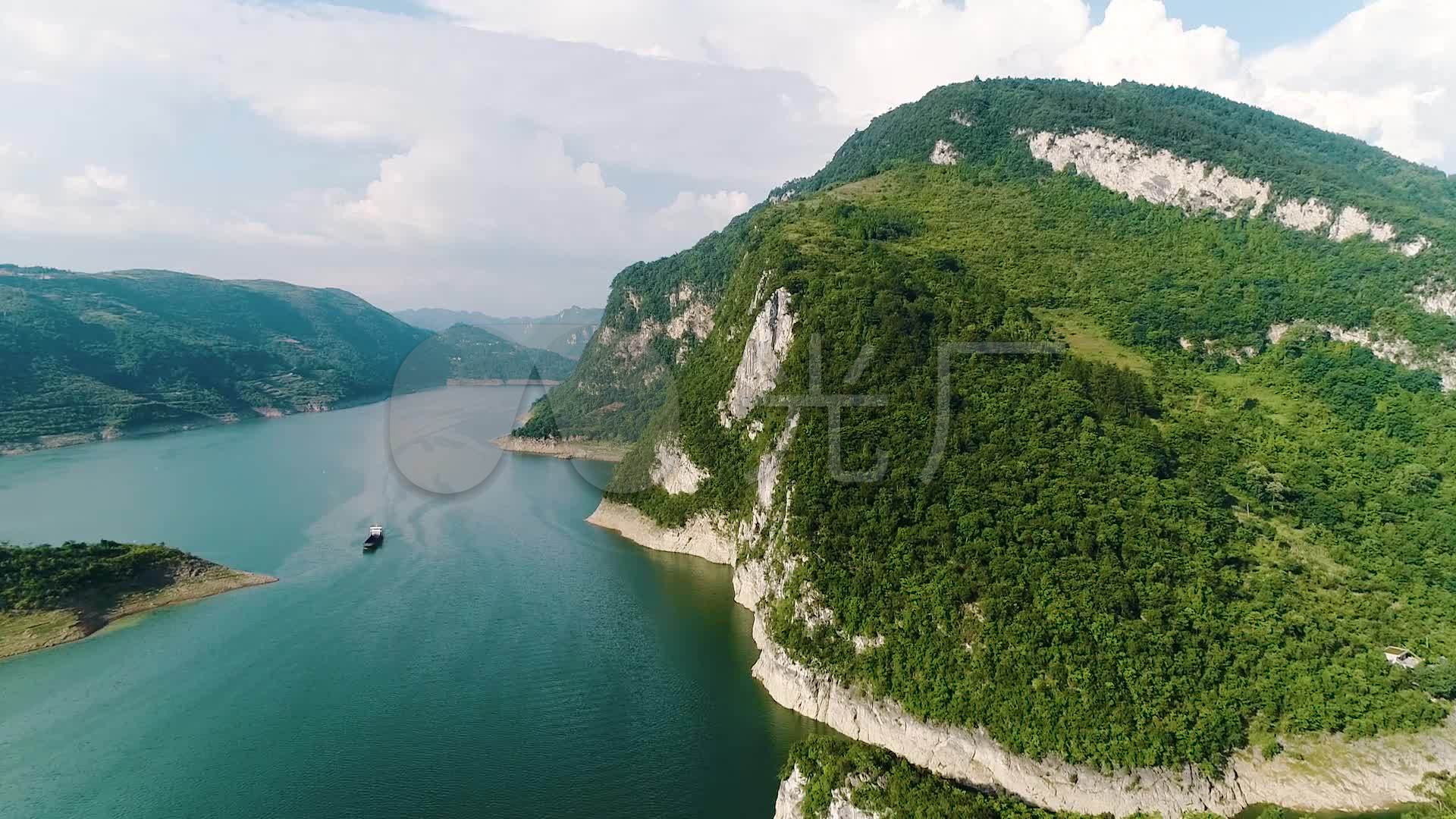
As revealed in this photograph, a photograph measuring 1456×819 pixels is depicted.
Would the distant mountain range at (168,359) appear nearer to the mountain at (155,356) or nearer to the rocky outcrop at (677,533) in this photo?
the mountain at (155,356)

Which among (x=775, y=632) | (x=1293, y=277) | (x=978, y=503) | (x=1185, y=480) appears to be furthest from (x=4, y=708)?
(x=1293, y=277)

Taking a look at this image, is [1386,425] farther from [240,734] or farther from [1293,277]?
[240,734]

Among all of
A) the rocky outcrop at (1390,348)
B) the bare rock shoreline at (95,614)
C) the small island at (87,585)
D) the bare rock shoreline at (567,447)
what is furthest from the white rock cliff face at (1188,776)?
the bare rock shoreline at (567,447)

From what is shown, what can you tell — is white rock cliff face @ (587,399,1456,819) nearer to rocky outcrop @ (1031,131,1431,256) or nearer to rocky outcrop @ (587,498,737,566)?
rocky outcrop @ (587,498,737,566)

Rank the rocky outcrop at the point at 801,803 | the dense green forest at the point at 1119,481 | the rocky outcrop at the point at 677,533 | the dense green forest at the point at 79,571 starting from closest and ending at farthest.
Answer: the rocky outcrop at the point at 801,803
the dense green forest at the point at 1119,481
the dense green forest at the point at 79,571
the rocky outcrop at the point at 677,533

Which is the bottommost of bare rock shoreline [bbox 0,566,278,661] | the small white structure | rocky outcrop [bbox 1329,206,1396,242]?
bare rock shoreline [bbox 0,566,278,661]

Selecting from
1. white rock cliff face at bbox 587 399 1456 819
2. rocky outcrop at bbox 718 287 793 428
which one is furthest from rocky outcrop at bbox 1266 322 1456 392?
rocky outcrop at bbox 718 287 793 428

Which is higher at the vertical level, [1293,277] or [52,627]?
[1293,277]
